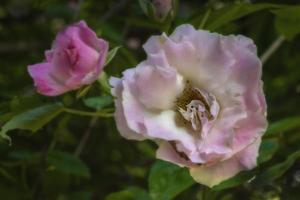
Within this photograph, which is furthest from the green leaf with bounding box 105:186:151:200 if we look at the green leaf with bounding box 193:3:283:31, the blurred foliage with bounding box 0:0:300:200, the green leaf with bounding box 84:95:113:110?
the green leaf with bounding box 193:3:283:31

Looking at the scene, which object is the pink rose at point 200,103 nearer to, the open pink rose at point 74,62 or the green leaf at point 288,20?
the open pink rose at point 74,62

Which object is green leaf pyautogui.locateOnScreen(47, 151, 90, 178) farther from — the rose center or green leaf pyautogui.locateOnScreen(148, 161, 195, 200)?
the rose center

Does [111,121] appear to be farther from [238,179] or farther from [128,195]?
[238,179]

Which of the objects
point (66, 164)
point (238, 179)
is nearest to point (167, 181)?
point (238, 179)

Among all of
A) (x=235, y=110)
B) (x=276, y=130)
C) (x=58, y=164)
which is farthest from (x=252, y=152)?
(x=58, y=164)

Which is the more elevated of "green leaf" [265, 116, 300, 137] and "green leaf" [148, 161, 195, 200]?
"green leaf" [148, 161, 195, 200]

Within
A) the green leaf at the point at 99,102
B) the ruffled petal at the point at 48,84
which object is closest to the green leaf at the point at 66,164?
the green leaf at the point at 99,102
